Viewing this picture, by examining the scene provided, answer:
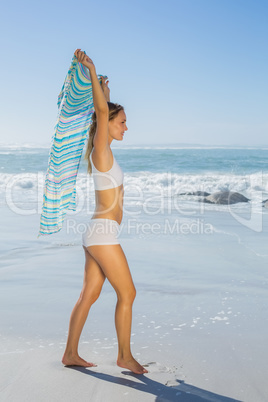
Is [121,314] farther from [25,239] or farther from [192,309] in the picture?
[25,239]

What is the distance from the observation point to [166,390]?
263 centimetres

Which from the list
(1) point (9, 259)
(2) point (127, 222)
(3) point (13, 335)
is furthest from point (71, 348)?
(2) point (127, 222)

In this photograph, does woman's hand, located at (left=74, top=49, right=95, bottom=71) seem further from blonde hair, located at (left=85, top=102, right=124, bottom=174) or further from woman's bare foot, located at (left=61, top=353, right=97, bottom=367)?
woman's bare foot, located at (left=61, top=353, right=97, bottom=367)

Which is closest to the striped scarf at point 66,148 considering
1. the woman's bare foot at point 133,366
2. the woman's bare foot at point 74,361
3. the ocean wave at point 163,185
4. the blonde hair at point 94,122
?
the blonde hair at point 94,122


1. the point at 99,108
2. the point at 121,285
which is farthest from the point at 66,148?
the point at 121,285

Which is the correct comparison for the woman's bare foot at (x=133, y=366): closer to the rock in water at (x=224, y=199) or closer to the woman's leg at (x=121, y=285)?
the woman's leg at (x=121, y=285)

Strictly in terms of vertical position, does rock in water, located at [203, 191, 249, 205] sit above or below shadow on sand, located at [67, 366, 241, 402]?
above

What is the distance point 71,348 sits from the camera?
293 centimetres

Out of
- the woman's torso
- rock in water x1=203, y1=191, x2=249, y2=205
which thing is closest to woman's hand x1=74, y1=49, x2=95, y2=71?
the woman's torso

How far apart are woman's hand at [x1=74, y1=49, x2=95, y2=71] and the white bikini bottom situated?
93 cm

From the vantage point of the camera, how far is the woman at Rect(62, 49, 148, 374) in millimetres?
2748

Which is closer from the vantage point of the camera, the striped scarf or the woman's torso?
the woman's torso

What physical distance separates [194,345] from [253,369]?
503 mm

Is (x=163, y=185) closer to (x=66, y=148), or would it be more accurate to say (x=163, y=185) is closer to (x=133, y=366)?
(x=66, y=148)
